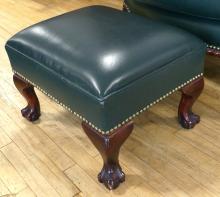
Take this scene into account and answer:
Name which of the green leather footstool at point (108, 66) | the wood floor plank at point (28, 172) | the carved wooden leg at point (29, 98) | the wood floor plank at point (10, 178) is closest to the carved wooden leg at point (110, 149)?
the green leather footstool at point (108, 66)

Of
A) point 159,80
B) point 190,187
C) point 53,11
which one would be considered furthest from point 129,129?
point 53,11

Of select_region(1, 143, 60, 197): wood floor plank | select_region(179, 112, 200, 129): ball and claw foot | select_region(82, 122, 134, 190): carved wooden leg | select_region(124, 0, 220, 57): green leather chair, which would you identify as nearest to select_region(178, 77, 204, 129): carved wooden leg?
select_region(179, 112, 200, 129): ball and claw foot

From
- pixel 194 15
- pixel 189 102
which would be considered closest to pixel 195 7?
pixel 194 15

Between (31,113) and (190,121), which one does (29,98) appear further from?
(190,121)

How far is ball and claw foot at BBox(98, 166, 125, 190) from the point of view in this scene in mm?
1027

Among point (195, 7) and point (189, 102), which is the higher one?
point (195, 7)

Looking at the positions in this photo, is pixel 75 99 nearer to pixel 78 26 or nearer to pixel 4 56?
pixel 78 26

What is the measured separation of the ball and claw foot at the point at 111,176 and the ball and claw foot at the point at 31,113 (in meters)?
0.46

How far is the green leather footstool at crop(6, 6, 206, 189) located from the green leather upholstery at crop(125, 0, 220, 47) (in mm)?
213

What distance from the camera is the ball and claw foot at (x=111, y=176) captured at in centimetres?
103

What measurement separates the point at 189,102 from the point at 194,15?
1.24 feet

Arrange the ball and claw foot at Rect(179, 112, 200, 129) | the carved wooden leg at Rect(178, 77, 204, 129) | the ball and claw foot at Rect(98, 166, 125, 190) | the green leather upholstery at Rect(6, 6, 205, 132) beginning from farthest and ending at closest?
the ball and claw foot at Rect(179, 112, 200, 129) → the carved wooden leg at Rect(178, 77, 204, 129) → the ball and claw foot at Rect(98, 166, 125, 190) → the green leather upholstery at Rect(6, 6, 205, 132)

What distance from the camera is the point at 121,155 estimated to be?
1.17m

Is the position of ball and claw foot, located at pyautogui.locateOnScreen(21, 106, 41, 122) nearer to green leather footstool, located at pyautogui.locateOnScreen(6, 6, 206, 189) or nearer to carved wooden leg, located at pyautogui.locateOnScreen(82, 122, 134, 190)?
green leather footstool, located at pyautogui.locateOnScreen(6, 6, 206, 189)
